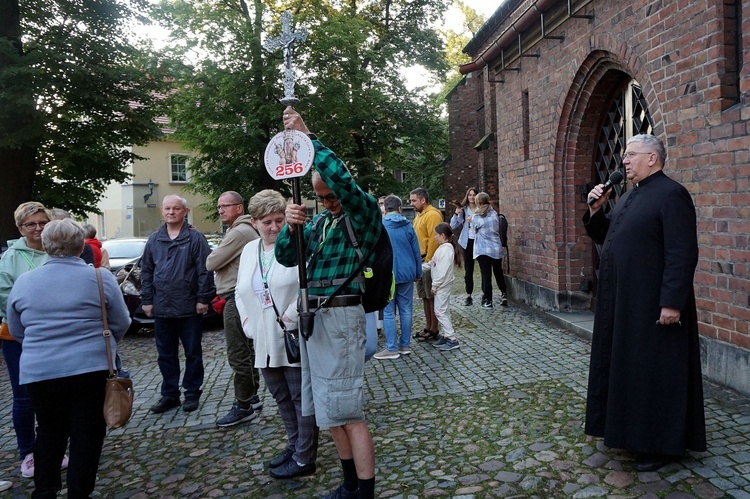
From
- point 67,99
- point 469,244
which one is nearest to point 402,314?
point 469,244

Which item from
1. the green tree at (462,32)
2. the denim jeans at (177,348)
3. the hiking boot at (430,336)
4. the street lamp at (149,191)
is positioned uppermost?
the green tree at (462,32)

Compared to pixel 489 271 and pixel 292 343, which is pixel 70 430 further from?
pixel 489 271

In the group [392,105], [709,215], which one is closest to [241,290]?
[709,215]

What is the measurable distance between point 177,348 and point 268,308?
1.93 meters

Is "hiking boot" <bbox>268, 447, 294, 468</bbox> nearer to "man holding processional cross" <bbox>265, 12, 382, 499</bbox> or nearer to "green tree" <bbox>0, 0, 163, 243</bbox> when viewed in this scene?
"man holding processional cross" <bbox>265, 12, 382, 499</bbox>

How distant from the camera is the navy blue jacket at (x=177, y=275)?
536 cm

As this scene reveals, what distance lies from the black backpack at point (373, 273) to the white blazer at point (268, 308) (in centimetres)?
57

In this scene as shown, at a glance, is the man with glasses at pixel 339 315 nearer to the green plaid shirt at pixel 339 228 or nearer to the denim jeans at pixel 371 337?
the green plaid shirt at pixel 339 228

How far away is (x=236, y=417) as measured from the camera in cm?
504

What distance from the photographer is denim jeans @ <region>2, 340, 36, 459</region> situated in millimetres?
4176

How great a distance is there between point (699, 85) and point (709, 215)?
1.10m

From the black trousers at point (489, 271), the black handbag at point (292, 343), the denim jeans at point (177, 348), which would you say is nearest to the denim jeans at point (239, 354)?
→ the denim jeans at point (177, 348)

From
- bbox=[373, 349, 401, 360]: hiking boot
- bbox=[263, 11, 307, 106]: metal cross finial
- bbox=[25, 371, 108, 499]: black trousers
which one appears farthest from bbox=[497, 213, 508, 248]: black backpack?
bbox=[25, 371, 108, 499]: black trousers

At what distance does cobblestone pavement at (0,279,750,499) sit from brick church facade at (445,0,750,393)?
105 cm
